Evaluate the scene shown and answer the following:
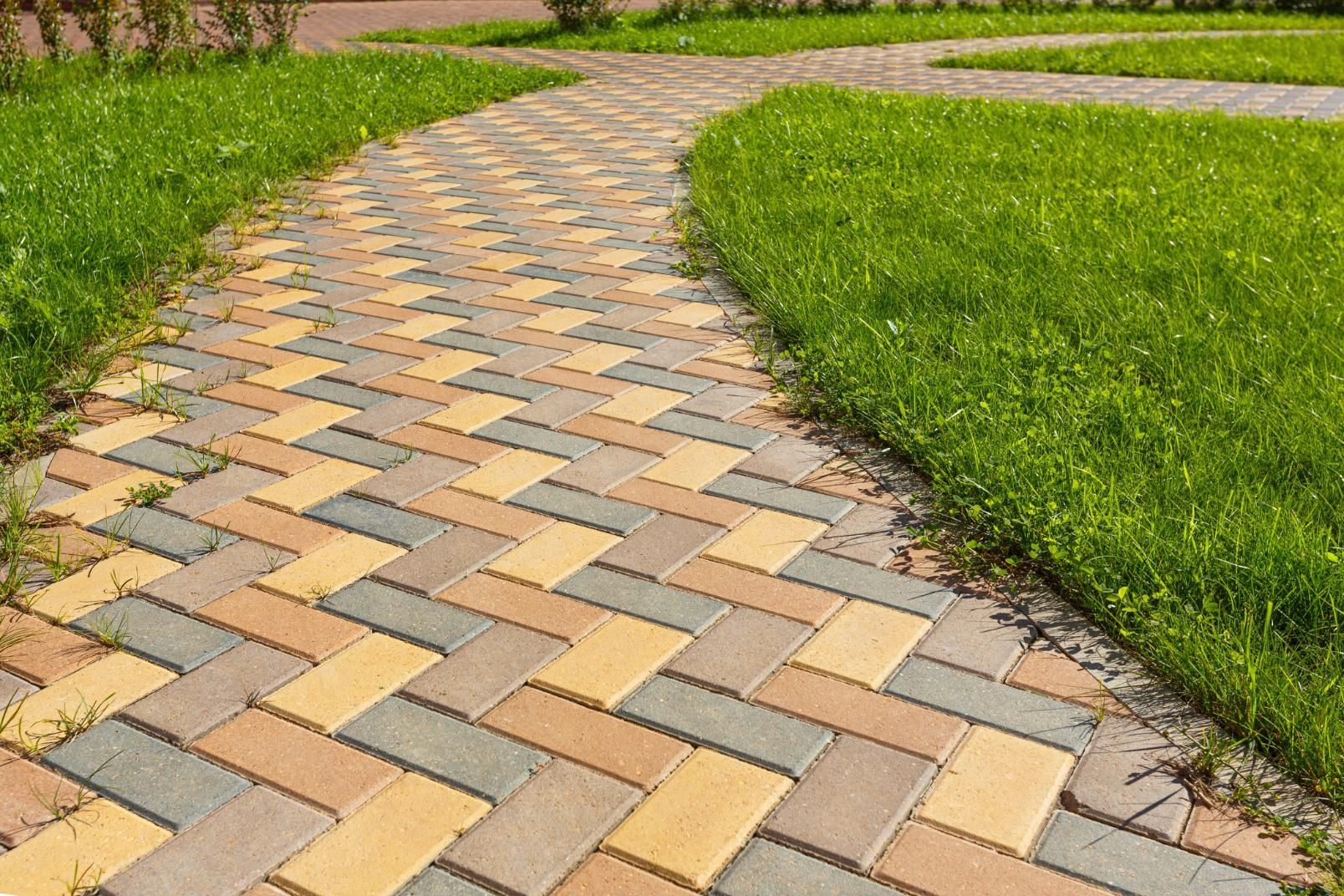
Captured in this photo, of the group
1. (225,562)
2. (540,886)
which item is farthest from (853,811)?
(225,562)

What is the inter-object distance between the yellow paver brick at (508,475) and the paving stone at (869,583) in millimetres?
786

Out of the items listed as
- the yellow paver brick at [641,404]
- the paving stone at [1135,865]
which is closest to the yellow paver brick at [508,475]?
the yellow paver brick at [641,404]

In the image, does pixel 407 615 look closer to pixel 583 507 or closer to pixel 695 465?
pixel 583 507

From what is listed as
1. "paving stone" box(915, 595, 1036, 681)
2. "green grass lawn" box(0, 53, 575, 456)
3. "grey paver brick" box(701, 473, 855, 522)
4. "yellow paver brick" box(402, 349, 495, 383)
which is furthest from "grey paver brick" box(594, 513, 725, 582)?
"green grass lawn" box(0, 53, 575, 456)

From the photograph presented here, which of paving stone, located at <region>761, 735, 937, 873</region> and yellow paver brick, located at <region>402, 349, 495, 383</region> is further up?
yellow paver brick, located at <region>402, 349, 495, 383</region>

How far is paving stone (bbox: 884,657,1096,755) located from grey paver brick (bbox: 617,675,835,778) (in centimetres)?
24

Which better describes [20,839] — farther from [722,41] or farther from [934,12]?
[934,12]

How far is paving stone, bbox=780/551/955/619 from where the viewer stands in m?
2.64

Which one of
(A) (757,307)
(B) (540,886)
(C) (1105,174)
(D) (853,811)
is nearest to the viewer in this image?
(B) (540,886)

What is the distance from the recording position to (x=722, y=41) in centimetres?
1295

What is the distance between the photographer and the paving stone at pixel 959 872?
1.86m

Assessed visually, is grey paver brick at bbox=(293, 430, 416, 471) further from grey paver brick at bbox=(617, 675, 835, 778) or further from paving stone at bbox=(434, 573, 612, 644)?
grey paver brick at bbox=(617, 675, 835, 778)

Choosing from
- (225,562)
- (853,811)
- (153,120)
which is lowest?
(853,811)

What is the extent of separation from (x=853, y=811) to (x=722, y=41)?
11977 mm
